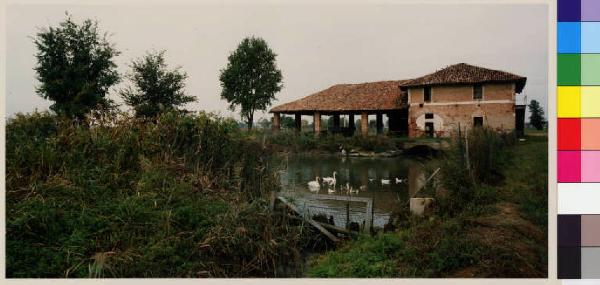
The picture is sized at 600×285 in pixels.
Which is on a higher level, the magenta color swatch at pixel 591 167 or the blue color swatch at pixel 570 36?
the blue color swatch at pixel 570 36

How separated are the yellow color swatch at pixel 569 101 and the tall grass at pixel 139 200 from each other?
4.24 metres

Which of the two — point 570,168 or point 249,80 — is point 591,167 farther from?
point 249,80

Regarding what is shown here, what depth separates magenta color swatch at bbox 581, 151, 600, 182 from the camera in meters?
4.99

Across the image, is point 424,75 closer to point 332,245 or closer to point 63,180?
point 332,245

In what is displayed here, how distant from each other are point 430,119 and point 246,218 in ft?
55.8

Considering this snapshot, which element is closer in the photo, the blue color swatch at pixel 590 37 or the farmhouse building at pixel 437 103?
the blue color swatch at pixel 590 37

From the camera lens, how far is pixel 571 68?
5.06 m

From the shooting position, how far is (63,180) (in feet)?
17.7

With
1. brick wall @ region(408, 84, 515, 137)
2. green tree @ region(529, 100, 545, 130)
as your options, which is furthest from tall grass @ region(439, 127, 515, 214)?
brick wall @ region(408, 84, 515, 137)

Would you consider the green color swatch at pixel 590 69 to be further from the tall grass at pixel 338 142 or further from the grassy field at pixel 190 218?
the tall grass at pixel 338 142

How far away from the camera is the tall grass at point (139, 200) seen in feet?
14.2

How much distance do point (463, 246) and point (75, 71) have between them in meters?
13.2

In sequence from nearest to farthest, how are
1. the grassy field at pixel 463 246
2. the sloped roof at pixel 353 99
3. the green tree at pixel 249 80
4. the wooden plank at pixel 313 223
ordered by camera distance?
the grassy field at pixel 463 246
the wooden plank at pixel 313 223
the sloped roof at pixel 353 99
the green tree at pixel 249 80

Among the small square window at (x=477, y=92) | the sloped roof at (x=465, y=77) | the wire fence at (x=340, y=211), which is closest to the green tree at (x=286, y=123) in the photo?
the sloped roof at (x=465, y=77)
